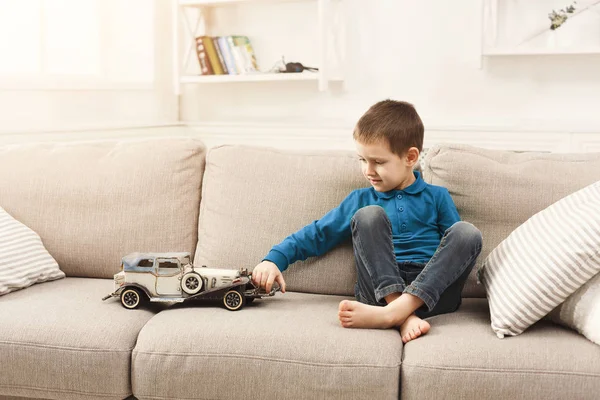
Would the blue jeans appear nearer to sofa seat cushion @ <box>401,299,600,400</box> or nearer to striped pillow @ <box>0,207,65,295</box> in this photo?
sofa seat cushion @ <box>401,299,600,400</box>

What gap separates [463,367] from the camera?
1.61m

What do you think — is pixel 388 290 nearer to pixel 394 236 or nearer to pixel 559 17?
pixel 394 236

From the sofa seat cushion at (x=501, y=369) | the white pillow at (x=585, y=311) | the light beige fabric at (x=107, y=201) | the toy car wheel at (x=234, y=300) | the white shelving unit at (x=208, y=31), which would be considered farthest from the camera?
the white shelving unit at (x=208, y=31)

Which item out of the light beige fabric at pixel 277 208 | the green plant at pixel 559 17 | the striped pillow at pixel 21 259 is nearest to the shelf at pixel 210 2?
the green plant at pixel 559 17

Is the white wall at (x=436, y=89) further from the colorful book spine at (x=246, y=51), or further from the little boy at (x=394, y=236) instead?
the little boy at (x=394, y=236)

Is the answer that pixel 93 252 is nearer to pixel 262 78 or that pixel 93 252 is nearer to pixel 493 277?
pixel 493 277

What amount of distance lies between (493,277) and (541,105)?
2029 millimetres

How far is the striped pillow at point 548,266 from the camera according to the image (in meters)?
1.72

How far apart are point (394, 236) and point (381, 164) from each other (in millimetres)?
199

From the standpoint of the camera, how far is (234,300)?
193cm

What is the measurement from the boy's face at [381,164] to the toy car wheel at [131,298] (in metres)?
0.68

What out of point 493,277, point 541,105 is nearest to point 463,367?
point 493,277

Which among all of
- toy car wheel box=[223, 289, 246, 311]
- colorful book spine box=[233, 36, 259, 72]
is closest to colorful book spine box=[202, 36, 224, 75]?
colorful book spine box=[233, 36, 259, 72]

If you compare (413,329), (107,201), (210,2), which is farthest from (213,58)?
(413,329)
